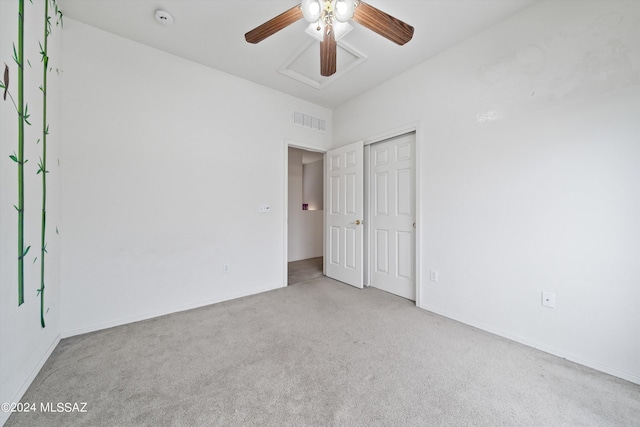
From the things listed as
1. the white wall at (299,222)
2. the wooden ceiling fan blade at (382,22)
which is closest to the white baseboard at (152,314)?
the white wall at (299,222)

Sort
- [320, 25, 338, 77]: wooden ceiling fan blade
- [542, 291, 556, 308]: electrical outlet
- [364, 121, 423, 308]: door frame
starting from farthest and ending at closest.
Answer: [364, 121, 423, 308]: door frame < [542, 291, 556, 308]: electrical outlet < [320, 25, 338, 77]: wooden ceiling fan blade

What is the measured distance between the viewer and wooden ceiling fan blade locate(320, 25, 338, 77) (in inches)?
66.4

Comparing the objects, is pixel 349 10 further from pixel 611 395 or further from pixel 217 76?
pixel 611 395

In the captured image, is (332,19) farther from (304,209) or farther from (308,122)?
(304,209)

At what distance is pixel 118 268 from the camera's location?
2.26 meters

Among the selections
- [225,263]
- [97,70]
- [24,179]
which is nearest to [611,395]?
[225,263]

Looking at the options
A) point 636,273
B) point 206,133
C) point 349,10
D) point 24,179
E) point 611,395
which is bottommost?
point 611,395

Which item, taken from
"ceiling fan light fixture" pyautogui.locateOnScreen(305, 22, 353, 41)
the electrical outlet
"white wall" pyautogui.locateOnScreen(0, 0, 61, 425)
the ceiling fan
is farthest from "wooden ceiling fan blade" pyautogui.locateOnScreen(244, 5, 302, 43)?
the electrical outlet

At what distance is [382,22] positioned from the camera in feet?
5.09

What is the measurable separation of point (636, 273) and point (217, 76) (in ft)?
13.5

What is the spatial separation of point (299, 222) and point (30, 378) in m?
4.10

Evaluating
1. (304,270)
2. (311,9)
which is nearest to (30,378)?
(311,9)

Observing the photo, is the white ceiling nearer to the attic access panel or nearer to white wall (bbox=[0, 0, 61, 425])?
the attic access panel

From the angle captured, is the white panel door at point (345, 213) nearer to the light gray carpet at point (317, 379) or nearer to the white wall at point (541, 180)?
the white wall at point (541, 180)
